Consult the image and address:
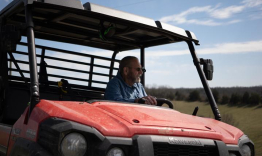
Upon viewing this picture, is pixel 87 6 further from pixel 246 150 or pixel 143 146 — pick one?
pixel 246 150

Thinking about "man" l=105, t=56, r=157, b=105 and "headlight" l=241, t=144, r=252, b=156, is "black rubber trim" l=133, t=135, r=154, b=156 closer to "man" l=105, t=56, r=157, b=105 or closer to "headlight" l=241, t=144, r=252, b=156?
"headlight" l=241, t=144, r=252, b=156

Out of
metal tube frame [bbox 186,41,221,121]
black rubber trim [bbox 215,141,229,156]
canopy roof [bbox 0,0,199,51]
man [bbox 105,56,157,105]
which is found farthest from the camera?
man [bbox 105,56,157,105]

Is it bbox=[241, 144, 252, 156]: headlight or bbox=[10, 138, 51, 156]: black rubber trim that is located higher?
bbox=[10, 138, 51, 156]: black rubber trim

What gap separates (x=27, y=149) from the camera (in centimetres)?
247

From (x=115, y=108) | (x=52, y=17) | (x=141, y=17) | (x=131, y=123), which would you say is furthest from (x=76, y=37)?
(x=131, y=123)

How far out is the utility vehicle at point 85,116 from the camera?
2342 millimetres

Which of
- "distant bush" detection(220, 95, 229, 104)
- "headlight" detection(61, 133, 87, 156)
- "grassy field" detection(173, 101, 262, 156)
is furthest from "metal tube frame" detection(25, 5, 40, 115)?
"distant bush" detection(220, 95, 229, 104)

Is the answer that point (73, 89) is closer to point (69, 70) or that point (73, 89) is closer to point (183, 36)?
point (69, 70)

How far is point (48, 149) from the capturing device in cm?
234

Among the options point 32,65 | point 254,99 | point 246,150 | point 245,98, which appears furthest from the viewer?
point 245,98

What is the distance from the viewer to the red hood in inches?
95.3

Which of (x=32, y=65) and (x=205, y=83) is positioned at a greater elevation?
(x=32, y=65)

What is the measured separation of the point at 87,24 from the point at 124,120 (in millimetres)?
2195


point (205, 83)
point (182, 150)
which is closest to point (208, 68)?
point (205, 83)
